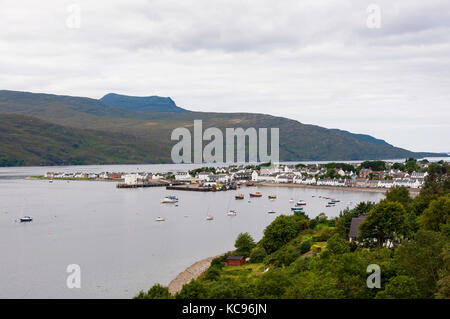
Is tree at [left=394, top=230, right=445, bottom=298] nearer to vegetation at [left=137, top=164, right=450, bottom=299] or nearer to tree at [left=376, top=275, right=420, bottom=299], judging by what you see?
vegetation at [left=137, top=164, right=450, bottom=299]

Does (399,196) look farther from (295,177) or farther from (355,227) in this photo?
(295,177)

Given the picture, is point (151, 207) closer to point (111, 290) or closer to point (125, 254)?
point (125, 254)

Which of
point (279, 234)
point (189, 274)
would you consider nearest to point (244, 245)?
point (279, 234)

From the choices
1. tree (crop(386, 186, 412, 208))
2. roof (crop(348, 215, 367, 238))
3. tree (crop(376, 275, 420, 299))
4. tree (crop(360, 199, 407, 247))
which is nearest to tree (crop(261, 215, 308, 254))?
roof (crop(348, 215, 367, 238))

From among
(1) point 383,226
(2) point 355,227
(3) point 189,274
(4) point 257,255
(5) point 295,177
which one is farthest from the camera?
(5) point 295,177

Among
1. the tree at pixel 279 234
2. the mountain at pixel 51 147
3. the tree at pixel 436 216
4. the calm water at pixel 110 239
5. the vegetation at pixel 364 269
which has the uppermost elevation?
the mountain at pixel 51 147

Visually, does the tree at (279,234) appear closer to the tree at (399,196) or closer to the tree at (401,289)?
the tree at (399,196)

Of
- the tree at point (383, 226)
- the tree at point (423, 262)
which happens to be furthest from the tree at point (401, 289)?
the tree at point (383, 226)
